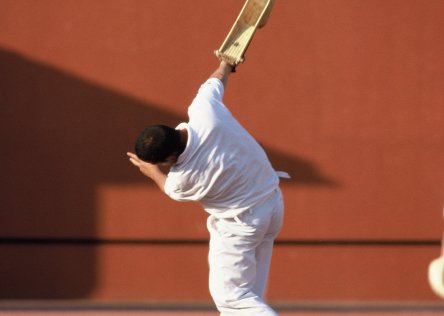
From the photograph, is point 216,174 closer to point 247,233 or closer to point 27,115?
point 247,233

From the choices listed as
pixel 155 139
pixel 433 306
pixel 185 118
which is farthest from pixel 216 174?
pixel 433 306

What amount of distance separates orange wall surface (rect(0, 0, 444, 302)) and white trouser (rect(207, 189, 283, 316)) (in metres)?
1.98

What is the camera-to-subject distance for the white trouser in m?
6.02

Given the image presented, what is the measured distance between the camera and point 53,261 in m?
8.16

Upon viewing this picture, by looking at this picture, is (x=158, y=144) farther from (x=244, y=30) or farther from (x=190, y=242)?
(x=190, y=242)

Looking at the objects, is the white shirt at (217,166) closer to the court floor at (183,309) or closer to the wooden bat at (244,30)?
the wooden bat at (244,30)

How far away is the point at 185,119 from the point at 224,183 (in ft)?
7.13

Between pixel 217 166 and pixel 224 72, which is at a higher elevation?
pixel 224 72

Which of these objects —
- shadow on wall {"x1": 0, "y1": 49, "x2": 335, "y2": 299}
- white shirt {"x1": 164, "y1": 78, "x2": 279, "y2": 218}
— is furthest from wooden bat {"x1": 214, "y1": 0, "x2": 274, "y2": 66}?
shadow on wall {"x1": 0, "y1": 49, "x2": 335, "y2": 299}

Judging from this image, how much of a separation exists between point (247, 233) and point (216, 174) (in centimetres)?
40

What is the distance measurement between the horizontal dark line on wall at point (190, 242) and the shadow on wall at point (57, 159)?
16 mm

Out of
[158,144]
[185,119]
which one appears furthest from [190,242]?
[158,144]

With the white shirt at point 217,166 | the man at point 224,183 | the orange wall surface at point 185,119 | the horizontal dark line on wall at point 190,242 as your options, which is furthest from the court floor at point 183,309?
the white shirt at point 217,166

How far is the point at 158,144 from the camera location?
5582mm
